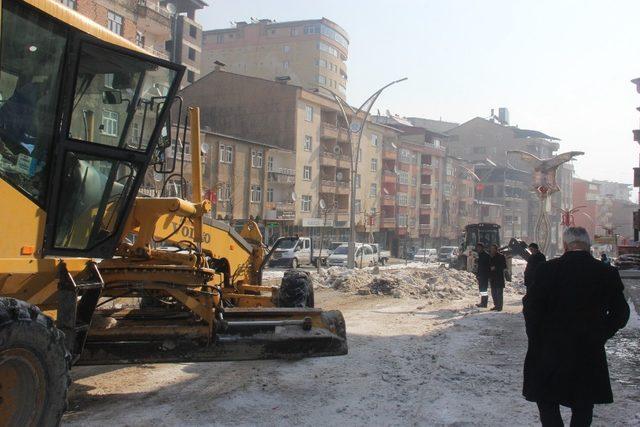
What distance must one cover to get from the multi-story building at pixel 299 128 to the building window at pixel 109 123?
4561 cm

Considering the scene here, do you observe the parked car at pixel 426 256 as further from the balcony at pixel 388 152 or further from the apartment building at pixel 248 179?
the balcony at pixel 388 152

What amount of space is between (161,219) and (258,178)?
42240 mm

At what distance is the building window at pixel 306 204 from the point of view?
54028 mm

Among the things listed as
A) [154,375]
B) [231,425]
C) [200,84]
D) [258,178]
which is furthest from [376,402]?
[200,84]

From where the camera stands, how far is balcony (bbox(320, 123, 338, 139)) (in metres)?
56.7

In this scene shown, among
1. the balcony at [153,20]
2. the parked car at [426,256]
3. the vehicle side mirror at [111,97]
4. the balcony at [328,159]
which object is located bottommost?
the parked car at [426,256]

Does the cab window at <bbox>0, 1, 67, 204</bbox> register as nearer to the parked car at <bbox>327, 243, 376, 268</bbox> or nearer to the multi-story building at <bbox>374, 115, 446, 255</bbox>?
the parked car at <bbox>327, 243, 376, 268</bbox>

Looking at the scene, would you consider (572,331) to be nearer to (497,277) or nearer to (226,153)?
(497,277)

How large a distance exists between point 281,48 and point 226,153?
44968 mm

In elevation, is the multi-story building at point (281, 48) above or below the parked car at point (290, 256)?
above

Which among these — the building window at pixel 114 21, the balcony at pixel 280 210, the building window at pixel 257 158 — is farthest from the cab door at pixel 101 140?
the balcony at pixel 280 210

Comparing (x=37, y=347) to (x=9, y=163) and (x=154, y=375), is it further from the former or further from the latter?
(x=154, y=375)

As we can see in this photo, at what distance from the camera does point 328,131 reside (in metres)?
57.2

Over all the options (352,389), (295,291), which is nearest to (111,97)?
(352,389)
